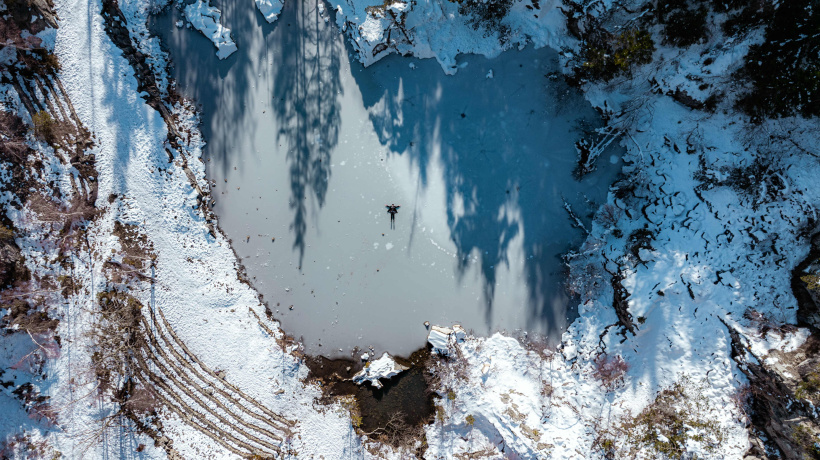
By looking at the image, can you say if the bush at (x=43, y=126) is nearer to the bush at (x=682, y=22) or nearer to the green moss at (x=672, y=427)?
the bush at (x=682, y=22)

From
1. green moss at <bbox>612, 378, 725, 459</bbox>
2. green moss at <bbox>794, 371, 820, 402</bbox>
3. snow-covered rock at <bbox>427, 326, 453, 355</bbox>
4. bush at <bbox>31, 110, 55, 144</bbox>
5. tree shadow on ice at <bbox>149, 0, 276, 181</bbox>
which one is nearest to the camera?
green moss at <bbox>794, 371, 820, 402</bbox>

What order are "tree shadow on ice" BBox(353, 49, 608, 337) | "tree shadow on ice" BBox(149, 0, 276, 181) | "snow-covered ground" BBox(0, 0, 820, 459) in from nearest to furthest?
"snow-covered ground" BBox(0, 0, 820, 459) < "tree shadow on ice" BBox(353, 49, 608, 337) < "tree shadow on ice" BBox(149, 0, 276, 181)

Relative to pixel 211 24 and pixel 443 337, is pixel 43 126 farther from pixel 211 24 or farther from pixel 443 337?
pixel 443 337

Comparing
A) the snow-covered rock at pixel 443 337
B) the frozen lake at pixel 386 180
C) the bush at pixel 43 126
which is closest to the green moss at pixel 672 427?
the frozen lake at pixel 386 180

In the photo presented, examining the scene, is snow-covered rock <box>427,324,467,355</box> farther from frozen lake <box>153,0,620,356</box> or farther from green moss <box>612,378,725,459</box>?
green moss <box>612,378,725,459</box>

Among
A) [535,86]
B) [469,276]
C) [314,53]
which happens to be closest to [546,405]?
[469,276]

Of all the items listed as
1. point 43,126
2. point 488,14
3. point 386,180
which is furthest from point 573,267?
point 43,126

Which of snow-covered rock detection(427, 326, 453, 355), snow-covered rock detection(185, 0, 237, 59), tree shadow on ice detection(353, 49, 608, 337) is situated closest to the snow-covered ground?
snow-covered rock detection(427, 326, 453, 355)
